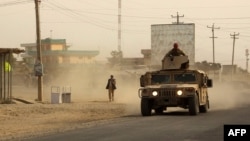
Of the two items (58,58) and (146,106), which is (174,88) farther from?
(58,58)

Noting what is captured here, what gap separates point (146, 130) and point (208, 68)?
98234 mm

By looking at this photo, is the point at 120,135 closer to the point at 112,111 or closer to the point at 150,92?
the point at 150,92

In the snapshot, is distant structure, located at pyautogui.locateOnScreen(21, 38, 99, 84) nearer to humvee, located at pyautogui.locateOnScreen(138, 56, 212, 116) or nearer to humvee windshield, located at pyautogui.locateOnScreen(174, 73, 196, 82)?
humvee, located at pyautogui.locateOnScreen(138, 56, 212, 116)

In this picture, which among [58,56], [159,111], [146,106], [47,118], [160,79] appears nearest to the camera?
[146,106]

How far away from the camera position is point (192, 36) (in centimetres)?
6209

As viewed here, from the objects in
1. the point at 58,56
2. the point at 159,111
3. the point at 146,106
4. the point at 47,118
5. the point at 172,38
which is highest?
the point at 172,38

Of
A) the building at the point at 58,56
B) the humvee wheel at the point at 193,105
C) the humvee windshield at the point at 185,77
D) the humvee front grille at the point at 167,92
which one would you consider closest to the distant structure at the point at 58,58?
the building at the point at 58,56

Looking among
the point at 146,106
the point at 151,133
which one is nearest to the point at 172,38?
the point at 146,106

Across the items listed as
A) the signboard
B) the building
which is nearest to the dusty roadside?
the signboard

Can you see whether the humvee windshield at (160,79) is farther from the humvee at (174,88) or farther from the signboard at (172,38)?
the signboard at (172,38)

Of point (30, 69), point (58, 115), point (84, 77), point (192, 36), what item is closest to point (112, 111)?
point (58, 115)

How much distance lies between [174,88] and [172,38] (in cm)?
3828

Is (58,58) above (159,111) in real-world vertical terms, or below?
above

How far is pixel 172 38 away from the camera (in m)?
63.2
